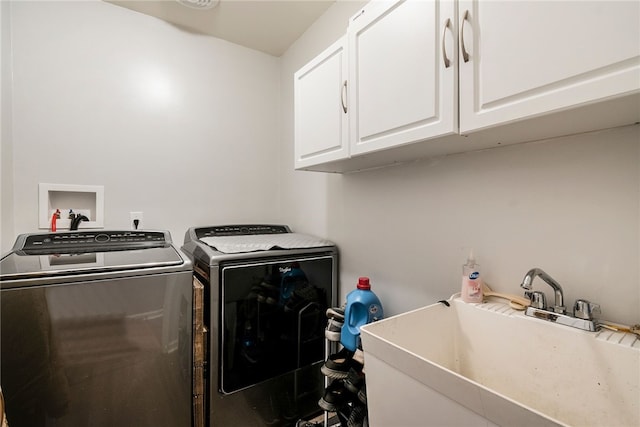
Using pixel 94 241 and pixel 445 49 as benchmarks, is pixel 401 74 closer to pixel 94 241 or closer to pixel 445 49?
pixel 445 49

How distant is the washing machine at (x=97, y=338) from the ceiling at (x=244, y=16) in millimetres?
1639

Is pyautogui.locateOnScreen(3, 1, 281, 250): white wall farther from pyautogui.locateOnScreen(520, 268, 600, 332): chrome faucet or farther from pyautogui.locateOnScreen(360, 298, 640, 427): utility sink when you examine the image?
pyautogui.locateOnScreen(520, 268, 600, 332): chrome faucet

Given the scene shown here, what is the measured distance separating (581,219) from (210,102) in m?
2.31

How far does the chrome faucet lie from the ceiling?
201 centimetres

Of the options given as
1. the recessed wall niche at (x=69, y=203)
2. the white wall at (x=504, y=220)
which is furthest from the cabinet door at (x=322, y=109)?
the recessed wall niche at (x=69, y=203)

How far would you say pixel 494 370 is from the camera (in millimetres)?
998

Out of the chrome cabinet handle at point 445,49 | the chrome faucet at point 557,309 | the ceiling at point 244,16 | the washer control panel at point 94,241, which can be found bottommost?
the chrome faucet at point 557,309

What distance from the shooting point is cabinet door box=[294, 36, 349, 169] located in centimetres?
136

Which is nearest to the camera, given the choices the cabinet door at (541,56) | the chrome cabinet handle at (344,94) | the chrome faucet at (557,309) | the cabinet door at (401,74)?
the cabinet door at (541,56)

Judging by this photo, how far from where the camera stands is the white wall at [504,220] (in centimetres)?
84

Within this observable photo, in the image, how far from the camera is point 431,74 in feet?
3.16

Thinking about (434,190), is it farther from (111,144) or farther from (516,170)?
(111,144)

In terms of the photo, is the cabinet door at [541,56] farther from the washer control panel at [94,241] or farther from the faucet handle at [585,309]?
the washer control panel at [94,241]

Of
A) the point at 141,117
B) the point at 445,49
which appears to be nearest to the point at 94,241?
the point at 141,117
